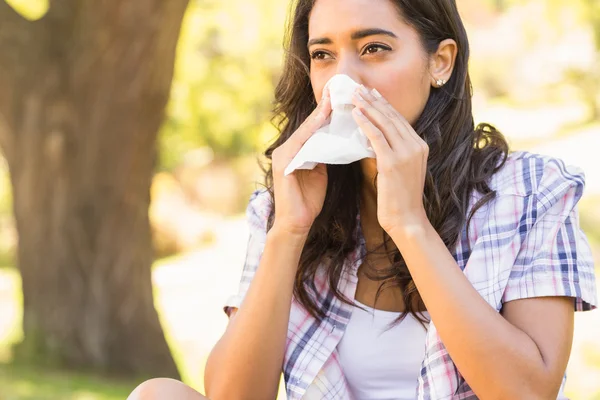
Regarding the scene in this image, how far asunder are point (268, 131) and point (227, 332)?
10.6 metres

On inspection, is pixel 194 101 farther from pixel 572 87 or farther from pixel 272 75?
pixel 572 87

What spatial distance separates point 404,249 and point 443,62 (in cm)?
63

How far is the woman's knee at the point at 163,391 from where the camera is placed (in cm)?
205

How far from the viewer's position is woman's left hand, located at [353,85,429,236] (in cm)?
210

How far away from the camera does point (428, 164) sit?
2365 millimetres

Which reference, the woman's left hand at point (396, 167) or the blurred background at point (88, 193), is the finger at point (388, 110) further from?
the blurred background at point (88, 193)

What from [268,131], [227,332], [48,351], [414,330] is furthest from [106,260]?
[268,131]

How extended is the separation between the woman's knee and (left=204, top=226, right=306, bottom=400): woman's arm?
0.86 feet

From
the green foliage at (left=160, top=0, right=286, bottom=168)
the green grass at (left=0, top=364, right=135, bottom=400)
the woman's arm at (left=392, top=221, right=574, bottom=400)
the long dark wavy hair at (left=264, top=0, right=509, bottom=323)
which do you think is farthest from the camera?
the green foliage at (left=160, top=0, right=286, bottom=168)

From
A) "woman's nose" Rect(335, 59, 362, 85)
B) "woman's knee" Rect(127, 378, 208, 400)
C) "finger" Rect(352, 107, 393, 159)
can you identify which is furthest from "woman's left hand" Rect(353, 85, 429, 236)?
"woman's knee" Rect(127, 378, 208, 400)

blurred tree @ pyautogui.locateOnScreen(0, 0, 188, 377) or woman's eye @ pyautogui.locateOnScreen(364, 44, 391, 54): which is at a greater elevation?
blurred tree @ pyautogui.locateOnScreen(0, 0, 188, 377)

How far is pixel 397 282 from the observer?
2350 mm

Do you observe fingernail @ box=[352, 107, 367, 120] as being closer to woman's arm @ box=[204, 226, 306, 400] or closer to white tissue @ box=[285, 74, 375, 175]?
white tissue @ box=[285, 74, 375, 175]

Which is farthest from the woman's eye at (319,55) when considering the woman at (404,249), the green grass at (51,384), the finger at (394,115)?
the green grass at (51,384)
